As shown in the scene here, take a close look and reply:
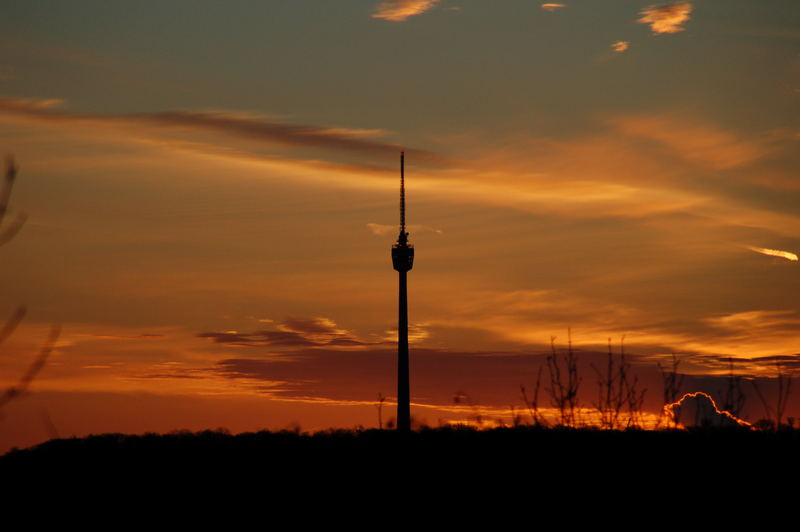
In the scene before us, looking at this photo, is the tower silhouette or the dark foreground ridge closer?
the dark foreground ridge

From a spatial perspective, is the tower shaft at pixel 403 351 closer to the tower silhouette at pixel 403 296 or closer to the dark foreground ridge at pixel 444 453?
the tower silhouette at pixel 403 296

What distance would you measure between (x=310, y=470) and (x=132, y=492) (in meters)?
2.78

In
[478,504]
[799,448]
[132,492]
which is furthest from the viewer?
[799,448]

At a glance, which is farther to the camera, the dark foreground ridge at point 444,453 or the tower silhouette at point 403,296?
the tower silhouette at point 403,296

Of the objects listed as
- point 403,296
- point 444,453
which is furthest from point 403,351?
point 444,453

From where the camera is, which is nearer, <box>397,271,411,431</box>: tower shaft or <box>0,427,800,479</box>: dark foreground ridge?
<box>0,427,800,479</box>: dark foreground ridge

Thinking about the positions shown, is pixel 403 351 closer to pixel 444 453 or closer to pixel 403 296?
pixel 403 296

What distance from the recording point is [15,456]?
56.1ft

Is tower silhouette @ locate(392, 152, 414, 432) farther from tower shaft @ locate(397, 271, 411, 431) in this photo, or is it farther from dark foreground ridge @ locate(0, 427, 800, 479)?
dark foreground ridge @ locate(0, 427, 800, 479)

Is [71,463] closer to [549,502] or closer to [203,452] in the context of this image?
[203,452]

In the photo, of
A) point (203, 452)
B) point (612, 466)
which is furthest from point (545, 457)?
point (203, 452)

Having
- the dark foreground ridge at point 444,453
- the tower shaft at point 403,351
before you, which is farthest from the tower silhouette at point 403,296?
the dark foreground ridge at point 444,453

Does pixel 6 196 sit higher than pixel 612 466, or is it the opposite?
pixel 6 196

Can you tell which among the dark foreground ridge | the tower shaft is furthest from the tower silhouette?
the dark foreground ridge
